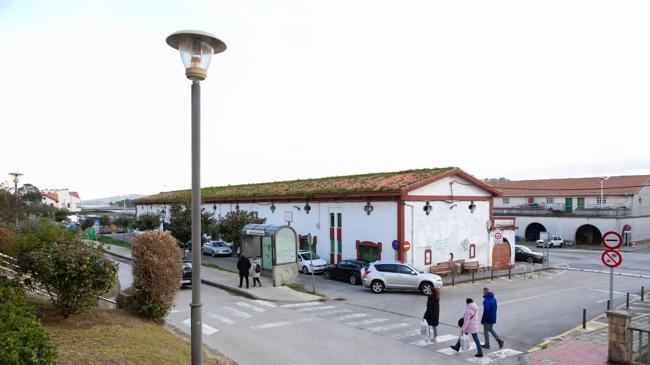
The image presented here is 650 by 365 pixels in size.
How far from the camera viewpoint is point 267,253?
24.1 m

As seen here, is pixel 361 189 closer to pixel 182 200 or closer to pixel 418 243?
pixel 418 243

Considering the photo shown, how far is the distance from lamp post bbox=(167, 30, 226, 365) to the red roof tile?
54.2 meters

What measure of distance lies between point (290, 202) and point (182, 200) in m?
10.8

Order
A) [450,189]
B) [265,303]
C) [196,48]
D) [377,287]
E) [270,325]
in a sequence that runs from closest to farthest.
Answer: [196,48], [270,325], [265,303], [377,287], [450,189]

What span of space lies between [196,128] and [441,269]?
22.0 metres

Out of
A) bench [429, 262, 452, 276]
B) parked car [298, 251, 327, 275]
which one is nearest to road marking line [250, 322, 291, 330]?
parked car [298, 251, 327, 275]

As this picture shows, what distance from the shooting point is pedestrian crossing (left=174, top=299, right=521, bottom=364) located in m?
11.5

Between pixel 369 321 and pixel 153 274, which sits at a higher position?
pixel 153 274

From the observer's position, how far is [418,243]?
24938 millimetres

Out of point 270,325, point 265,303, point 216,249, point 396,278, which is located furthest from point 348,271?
point 216,249

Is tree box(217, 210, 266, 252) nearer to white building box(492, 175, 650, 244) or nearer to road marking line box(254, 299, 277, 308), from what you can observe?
road marking line box(254, 299, 277, 308)

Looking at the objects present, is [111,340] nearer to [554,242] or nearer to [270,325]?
[270,325]

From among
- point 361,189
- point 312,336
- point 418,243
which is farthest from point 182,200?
point 312,336

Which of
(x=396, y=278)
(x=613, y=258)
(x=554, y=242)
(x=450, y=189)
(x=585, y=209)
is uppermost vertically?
(x=450, y=189)
